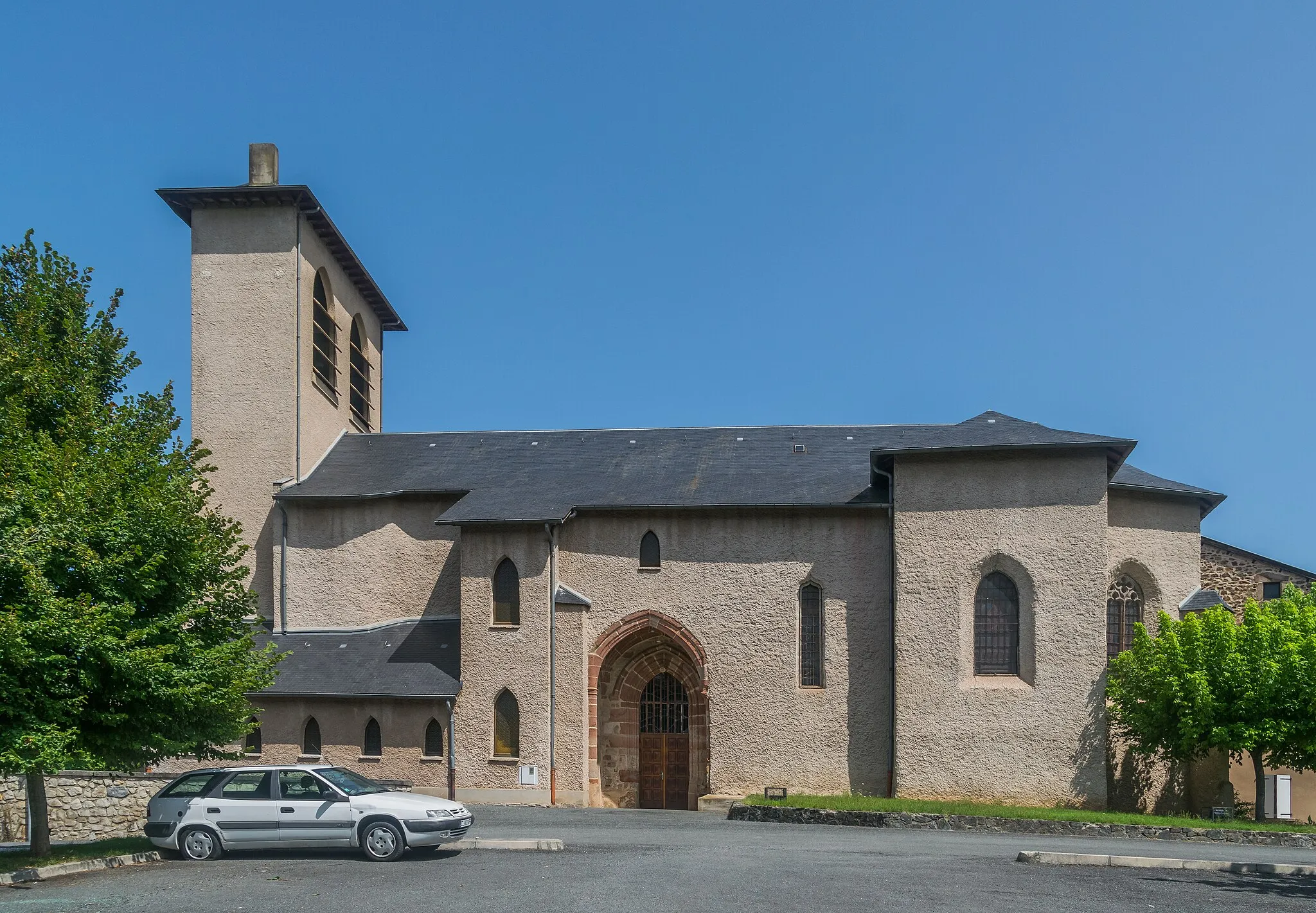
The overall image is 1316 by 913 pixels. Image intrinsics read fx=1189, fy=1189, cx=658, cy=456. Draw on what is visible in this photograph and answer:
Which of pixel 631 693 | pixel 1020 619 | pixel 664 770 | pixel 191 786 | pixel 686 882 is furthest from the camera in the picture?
pixel 631 693

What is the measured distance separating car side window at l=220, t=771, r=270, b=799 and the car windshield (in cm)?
72

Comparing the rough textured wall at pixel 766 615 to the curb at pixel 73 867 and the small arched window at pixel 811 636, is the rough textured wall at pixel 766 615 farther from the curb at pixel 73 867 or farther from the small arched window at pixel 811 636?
the curb at pixel 73 867

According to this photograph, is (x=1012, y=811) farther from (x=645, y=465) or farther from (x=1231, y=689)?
(x=645, y=465)

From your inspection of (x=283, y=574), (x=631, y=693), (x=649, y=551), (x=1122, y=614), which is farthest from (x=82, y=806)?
(x=1122, y=614)

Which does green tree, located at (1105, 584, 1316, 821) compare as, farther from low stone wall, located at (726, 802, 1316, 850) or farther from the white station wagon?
the white station wagon

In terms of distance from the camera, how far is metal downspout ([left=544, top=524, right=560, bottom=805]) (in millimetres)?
26125

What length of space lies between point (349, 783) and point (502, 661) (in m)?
10.7

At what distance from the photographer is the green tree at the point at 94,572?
48.9ft

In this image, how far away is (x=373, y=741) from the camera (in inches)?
1048

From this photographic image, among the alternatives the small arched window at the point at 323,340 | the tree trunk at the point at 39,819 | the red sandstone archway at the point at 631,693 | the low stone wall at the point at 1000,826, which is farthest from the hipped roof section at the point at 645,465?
the tree trunk at the point at 39,819

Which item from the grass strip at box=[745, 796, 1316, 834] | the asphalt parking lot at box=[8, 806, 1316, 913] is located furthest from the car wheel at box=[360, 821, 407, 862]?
the grass strip at box=[745, 796, 1316, 834]

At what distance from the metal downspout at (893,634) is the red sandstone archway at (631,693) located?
13.3ft

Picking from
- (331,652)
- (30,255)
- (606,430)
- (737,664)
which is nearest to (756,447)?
(606,430)

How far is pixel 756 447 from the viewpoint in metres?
30.6
